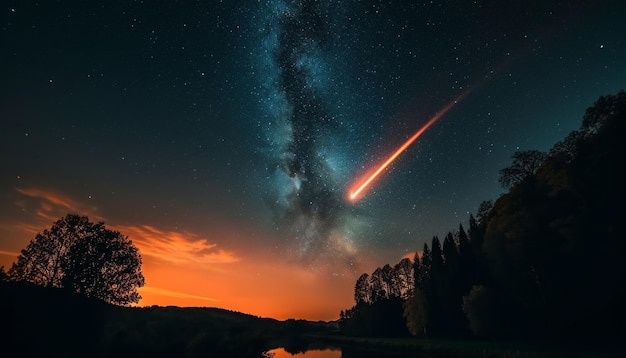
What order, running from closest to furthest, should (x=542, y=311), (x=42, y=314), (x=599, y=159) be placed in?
(x=42, y=314) < (x=599, y=159) < (x=542, y=311)

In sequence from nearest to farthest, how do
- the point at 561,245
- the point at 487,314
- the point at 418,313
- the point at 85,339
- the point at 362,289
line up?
the point at 85,339 < the point at 561,245 < the point at 487,314 < the point at 418,313 < the point at 362,289

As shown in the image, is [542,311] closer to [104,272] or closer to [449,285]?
[449,285]

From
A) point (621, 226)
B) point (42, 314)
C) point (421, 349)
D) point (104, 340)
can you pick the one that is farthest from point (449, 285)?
point (42, 314)

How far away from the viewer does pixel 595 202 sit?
30.3m

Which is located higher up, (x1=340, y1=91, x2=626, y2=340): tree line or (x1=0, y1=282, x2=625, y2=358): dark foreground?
(x1=340, y1=91, x2=626, y2=340): tree line

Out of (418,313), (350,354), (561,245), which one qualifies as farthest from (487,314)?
(350,354)

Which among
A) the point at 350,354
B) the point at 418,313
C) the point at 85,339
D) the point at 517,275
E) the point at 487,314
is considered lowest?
the point at 350,354

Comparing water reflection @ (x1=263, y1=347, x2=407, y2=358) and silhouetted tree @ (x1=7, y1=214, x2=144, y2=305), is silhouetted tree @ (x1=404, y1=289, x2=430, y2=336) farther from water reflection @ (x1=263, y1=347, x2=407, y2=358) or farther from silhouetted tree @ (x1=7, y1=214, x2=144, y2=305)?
silhouetted tree @ (x1=7, y1=214, x2=144, y2=305)

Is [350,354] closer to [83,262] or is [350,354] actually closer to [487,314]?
[487,314]

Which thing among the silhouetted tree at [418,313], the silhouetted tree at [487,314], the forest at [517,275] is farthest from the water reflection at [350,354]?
the silhouetted tree at [418,313]

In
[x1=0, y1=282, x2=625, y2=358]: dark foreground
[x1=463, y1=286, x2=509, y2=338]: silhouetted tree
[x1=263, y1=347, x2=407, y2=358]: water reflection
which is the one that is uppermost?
[x1=463, y1=286, x2=509, y2=338]: silhouetted tree

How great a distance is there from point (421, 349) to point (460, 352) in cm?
1014

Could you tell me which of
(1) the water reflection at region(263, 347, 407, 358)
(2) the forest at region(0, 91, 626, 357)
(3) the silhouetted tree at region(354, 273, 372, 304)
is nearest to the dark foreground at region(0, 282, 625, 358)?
(2) the forest at region(0, 91, 626, 357)

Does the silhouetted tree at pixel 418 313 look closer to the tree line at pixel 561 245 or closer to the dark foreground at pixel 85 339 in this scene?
the tree line at pixel 561 245
